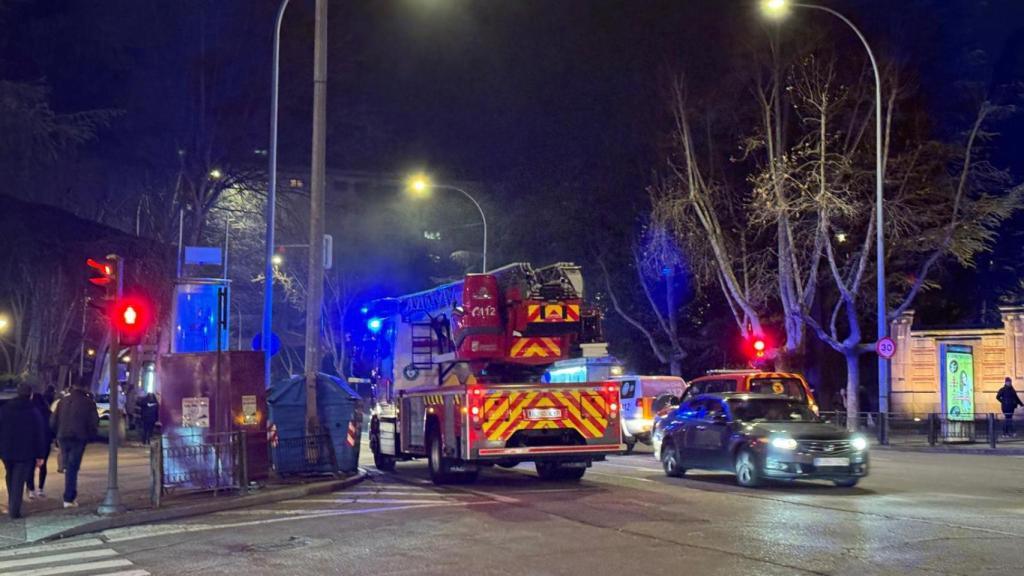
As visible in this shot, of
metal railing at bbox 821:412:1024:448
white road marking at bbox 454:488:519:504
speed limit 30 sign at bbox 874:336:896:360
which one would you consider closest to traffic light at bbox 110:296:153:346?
white road marking at bbox 454:488:519:504

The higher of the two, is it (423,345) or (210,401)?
(423,345)

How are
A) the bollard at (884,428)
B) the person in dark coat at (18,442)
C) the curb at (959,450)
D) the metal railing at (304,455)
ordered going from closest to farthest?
1. the person in dark coat at (18,442)
2. the metal railing at (304,455)
3. the curb at (959,450)
4. the bollard at (884,428)

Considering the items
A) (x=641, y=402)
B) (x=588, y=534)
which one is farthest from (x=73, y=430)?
(x=641, y=402)

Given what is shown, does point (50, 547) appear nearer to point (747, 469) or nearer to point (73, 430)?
point (73, 430)

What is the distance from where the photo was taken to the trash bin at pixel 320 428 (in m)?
18.9

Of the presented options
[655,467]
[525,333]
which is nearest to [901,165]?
[655,467]

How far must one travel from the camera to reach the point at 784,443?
16562 millimetres

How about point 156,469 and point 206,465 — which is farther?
point 206,465

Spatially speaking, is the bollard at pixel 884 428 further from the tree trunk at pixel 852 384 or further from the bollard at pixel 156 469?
the bollard at pixel 156 469

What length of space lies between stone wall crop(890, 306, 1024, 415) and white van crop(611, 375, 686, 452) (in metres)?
11.9

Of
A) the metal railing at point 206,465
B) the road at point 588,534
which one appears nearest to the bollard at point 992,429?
the road at point 588,534

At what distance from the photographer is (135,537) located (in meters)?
12.8

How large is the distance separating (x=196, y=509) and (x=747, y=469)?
8.43 metres

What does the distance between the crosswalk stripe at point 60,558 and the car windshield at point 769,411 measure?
10.2m
